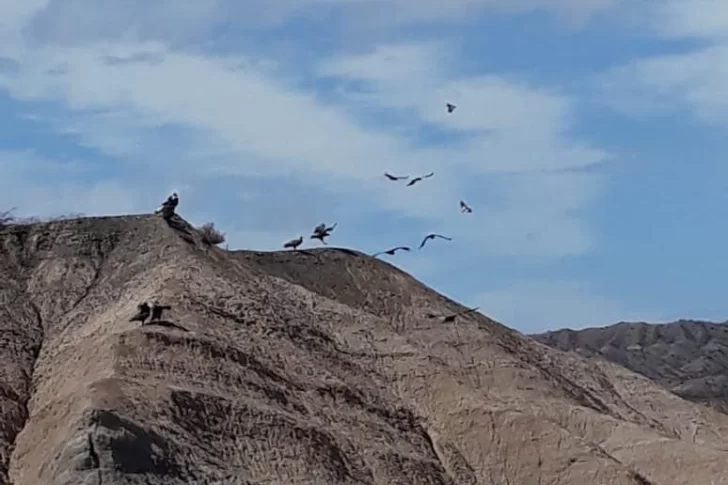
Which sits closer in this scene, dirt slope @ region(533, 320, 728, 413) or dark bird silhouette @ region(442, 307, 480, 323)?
dark bird silhouette @ region(442, 307, 480, 323)

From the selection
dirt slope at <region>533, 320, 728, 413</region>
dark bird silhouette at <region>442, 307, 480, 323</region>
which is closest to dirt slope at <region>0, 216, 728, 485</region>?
dark bird silhouette at <region>442, 307, 480, 323</region>

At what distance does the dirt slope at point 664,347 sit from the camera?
14050 centimetres

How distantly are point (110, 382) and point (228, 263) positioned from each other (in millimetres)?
13702

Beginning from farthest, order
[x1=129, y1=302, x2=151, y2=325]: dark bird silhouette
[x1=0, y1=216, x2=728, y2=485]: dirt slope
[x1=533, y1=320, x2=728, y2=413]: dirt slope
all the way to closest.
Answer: [x1=533, y1=320, x2=728, y2=413]: dirt slope → [x1=129, y1=302, x2=151, y2=325]: dark bird silhouette → [x1=0, y1=216, x2=728, y2=485]: dirt slope

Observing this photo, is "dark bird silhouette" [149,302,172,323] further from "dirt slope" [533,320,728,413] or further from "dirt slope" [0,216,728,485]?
"dirt slope" [533,320,728,413]

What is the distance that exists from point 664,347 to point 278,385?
10525 centimetres

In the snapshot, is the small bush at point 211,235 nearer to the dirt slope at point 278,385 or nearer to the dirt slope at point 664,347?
the dirt slope at point 278,385

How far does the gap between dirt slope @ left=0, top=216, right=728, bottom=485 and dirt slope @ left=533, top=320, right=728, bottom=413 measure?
6597 centimetres

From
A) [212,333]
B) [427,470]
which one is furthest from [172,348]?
[427,470]

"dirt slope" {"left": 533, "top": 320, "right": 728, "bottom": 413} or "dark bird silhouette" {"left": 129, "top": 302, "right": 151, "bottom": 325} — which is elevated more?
"dirt slope" {"left": 533, "top": 320, "right": 728, "bottom": 413}

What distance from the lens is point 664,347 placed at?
158 meters

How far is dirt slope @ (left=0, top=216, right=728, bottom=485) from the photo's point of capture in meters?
50.7

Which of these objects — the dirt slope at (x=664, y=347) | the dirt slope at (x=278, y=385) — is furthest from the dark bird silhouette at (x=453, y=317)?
the dirt slope at (x=664, y=347)

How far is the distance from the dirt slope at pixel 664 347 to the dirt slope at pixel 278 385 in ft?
216
